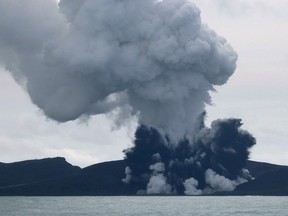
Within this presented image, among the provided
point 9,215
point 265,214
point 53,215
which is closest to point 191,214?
point 265,214

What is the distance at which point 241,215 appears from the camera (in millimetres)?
125438

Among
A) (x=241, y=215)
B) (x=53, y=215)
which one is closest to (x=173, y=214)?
(x=241, y=215)

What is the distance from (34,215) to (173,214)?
2458 centimetres

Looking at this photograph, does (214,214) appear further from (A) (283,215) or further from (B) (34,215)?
(B) (34,215)

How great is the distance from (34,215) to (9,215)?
5.00 m

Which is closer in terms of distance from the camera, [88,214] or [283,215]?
[283,215]

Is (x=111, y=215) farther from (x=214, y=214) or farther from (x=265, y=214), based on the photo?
(x=265, y=214)

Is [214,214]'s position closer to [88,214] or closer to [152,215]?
[152,215]

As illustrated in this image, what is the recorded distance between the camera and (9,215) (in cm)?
13225

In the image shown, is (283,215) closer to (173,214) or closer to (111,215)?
(173,214)

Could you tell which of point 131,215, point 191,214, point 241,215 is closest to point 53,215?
point 131,215

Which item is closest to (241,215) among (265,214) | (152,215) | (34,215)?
(265,214)

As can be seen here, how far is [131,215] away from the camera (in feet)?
419

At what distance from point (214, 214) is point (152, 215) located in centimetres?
1095
